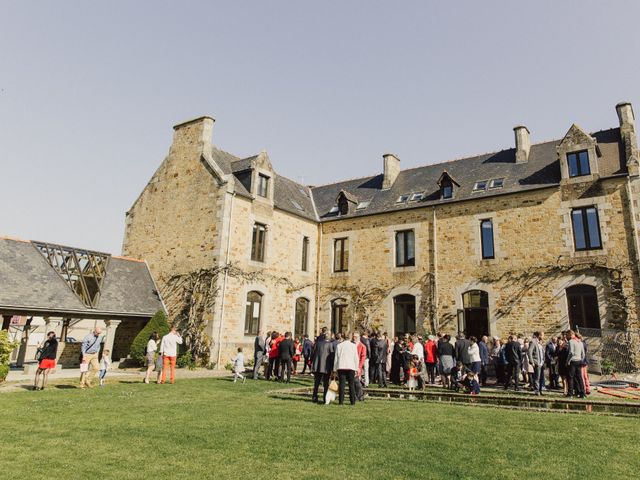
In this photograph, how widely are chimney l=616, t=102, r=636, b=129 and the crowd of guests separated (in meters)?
9.42

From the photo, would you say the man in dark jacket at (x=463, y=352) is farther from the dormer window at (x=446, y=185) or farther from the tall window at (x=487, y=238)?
the dormer window at (x=446, y=185)

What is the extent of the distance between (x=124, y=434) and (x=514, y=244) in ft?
51.1

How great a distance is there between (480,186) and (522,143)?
2.70 m

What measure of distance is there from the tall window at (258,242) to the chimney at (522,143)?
11684mm

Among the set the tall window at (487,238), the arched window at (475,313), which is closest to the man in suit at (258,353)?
the arched window at (475,313)

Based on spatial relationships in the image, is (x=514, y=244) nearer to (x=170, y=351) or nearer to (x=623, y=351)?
(x=623, y=351)

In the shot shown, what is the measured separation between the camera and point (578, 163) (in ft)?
55.4

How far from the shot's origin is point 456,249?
60.8ft

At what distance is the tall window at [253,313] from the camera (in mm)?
18250

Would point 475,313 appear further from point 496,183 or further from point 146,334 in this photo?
point 146,334

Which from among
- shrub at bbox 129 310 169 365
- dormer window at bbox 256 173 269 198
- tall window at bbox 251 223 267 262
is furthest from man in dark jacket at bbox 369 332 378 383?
dormer window at bbox 256 173 269 198

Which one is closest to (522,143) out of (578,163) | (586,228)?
(578,163)

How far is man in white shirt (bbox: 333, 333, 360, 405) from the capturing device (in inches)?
355

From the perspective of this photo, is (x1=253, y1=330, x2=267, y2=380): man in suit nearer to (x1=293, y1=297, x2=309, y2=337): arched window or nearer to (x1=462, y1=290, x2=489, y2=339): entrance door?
(x1=293, y1=297, x2=309, y2=337): arched window
